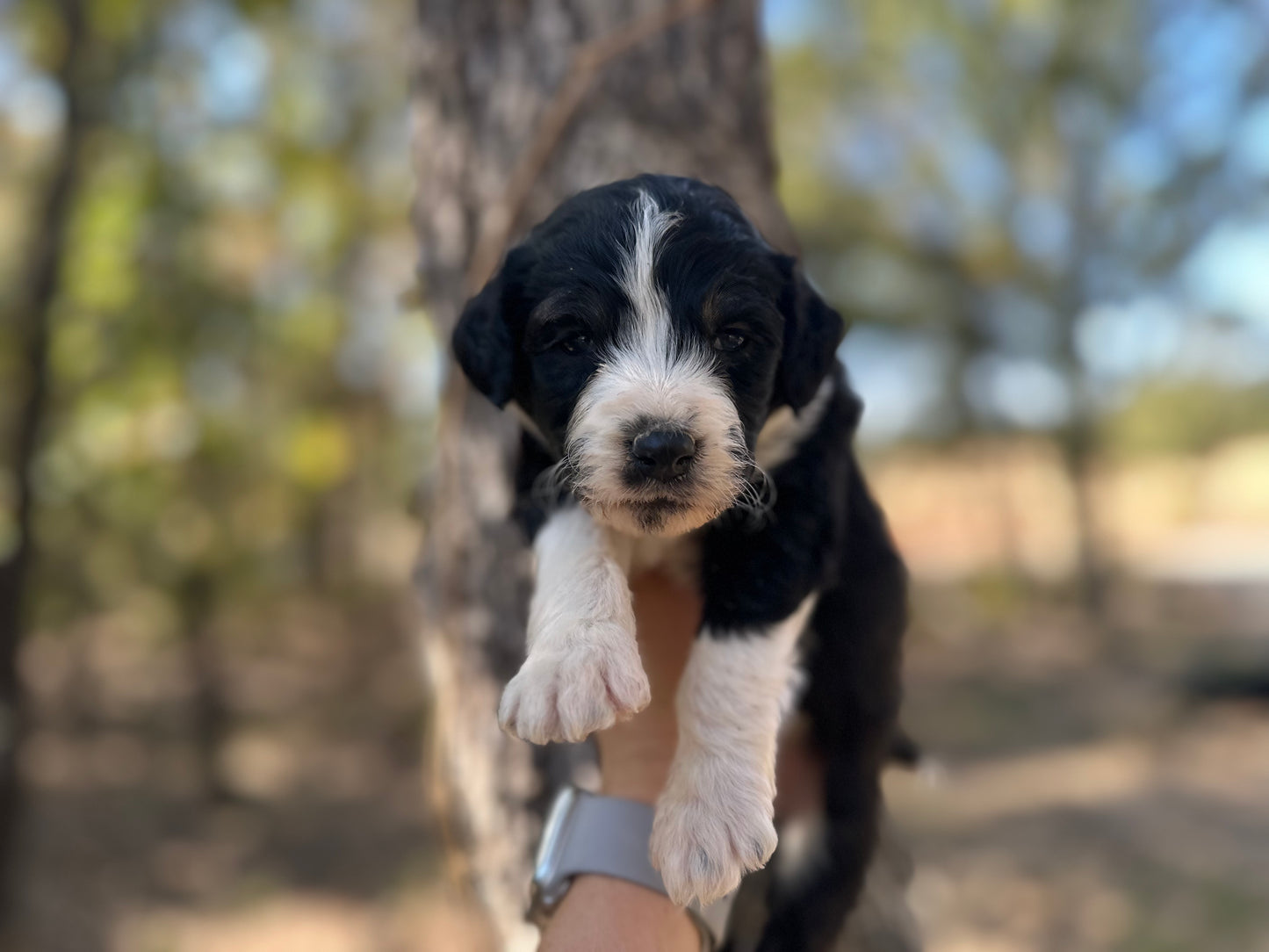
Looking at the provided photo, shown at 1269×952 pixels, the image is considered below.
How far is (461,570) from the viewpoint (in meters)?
2.92

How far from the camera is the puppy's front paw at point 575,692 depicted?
57.7 inches

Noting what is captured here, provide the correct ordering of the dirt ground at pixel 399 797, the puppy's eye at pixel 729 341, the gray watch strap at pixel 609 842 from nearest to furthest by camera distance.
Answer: the puppy's eye at pixel 729 341 < the gray watch strap at pixel 609 842 < the dirt ground at pixel 399 797

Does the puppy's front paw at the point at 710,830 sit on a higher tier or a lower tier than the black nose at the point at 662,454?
lower

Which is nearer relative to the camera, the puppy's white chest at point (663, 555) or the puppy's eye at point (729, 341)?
the puppy's eye at point (729, 341)

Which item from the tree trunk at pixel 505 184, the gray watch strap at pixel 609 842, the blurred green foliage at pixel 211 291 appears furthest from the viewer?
the blurred green foliage at pixel 211 291

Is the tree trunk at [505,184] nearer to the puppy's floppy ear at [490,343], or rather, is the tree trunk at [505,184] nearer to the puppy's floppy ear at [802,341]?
the puppy's floppy ear at [490,343]

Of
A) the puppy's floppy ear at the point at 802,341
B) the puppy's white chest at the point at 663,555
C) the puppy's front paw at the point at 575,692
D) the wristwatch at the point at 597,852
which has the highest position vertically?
the puppy's floppy ear at the point at 802,341

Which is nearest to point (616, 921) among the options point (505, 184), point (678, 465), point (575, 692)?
point (575, 692)

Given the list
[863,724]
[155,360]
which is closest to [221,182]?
[155,360]

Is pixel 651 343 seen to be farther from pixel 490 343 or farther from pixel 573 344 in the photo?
pixel 490 343

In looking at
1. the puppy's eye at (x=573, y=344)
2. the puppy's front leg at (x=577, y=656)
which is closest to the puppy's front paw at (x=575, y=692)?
the puppy's front leg at (x=577, y=656)

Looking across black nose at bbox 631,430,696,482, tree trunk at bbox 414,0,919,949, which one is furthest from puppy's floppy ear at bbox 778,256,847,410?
tree trunk at bbox 414,0,919,949

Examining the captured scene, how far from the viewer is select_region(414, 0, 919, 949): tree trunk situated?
2.77 meters

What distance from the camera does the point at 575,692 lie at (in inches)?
58.3
